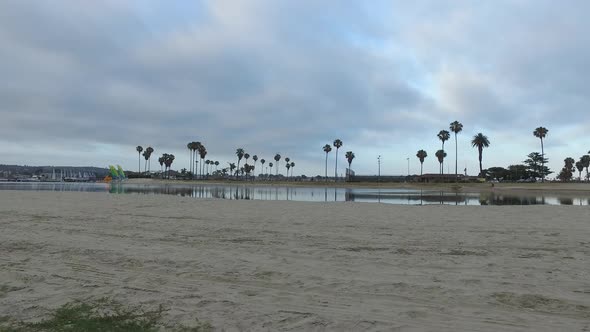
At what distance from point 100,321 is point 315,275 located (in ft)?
11.9

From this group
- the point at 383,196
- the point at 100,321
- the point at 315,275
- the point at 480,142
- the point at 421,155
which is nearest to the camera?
the point at 100,321

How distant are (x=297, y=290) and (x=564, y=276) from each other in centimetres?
487

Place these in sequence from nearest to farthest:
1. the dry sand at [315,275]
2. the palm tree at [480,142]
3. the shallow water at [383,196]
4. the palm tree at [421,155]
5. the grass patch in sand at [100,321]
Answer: the grass patch in sand at [100,321], the dry sand at [315,275], the shallow water at [383,196], the palm tree at [480,142], the palm tree at [421,155]

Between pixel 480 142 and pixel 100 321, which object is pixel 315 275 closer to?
pixel 100 321

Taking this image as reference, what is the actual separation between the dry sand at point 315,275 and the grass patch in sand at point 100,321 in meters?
0.21

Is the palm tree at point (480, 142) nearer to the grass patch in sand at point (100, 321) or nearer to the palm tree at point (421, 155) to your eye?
the palm tree at point (421, 155)

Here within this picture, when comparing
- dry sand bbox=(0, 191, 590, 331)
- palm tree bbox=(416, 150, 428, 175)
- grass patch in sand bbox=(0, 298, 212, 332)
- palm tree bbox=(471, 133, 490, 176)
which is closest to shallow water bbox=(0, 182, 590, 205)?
dry sand bbox=(0, 191, 590, 331)

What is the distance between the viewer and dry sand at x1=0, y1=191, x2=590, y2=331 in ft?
16.8

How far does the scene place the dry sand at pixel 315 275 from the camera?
5.12 m

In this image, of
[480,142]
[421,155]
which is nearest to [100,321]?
Answer: [480,142]

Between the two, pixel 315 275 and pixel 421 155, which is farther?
pixel 421 155

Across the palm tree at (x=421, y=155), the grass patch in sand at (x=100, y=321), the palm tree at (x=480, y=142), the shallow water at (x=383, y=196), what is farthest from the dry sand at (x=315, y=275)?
the palm tree at (x=421, y=155)

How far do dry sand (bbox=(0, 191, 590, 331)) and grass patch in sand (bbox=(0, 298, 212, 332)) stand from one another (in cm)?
21

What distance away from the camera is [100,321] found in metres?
4.86
